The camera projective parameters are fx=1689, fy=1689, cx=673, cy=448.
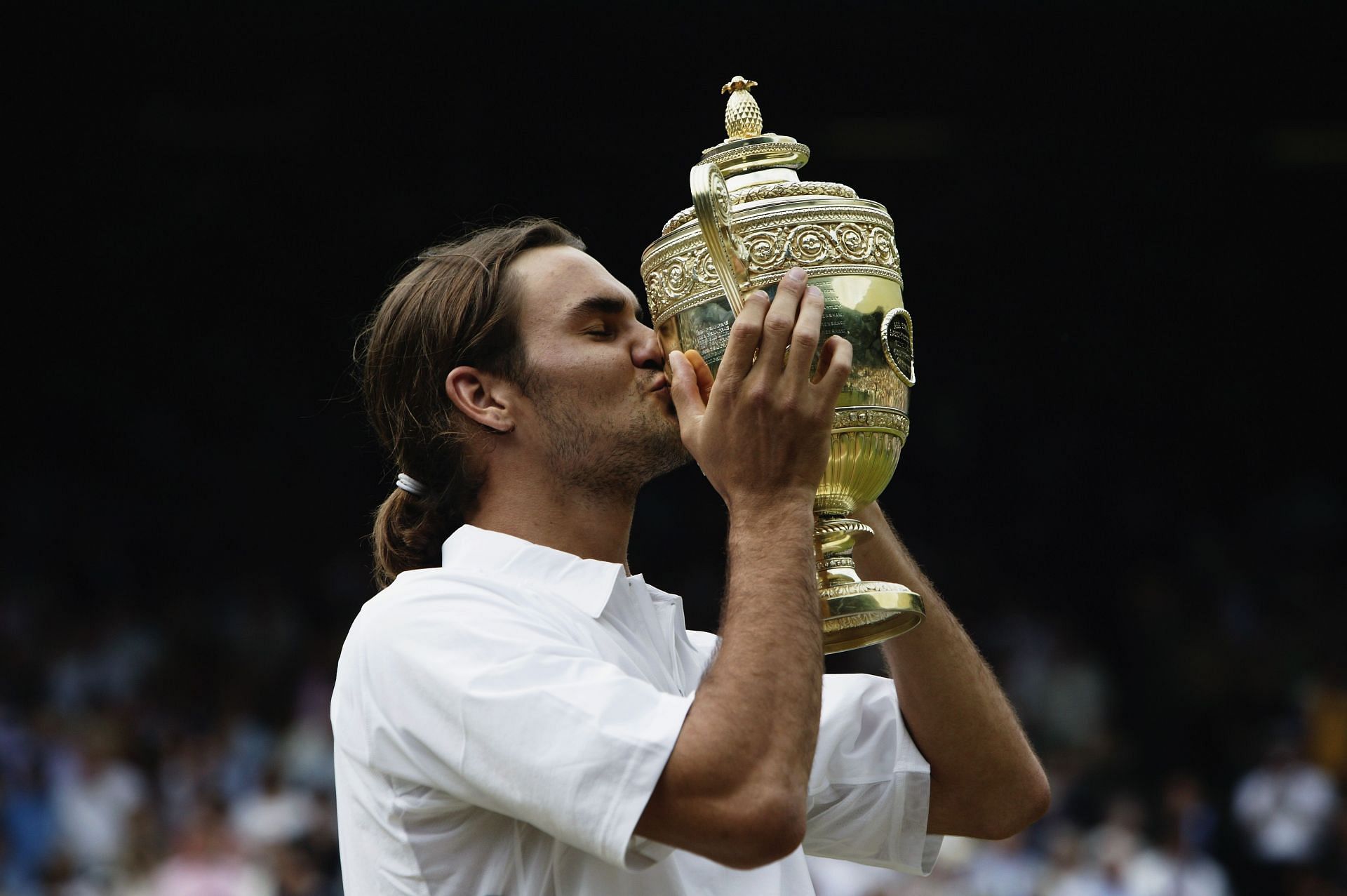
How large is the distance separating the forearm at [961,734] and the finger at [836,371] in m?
0.43

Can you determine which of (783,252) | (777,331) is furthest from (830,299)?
(777,331)

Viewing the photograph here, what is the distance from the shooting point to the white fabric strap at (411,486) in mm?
2787

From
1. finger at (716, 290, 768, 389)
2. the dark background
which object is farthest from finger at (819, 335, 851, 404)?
the dark background

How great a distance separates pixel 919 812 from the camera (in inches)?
104

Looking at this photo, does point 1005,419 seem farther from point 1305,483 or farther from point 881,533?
point 881,533

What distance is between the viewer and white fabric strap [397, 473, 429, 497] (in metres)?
2.79

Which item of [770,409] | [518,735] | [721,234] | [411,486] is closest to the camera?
[518,735]

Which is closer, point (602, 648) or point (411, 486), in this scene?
point (602, 648)

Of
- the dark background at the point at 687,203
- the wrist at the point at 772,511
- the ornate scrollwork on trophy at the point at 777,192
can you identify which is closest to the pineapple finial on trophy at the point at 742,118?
the ornate scrollwork on trophy at the point at 777,192

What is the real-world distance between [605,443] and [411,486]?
436 mm

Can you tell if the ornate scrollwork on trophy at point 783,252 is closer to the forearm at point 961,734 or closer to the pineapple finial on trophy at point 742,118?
the pineapple finial on trophy at point 742,118

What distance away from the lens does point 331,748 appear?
9094mm

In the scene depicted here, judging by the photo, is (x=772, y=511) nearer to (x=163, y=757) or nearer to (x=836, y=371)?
(x=836, y=371)

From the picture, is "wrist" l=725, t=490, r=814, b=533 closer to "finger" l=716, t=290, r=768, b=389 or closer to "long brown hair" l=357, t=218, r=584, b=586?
"finger" l=716, t=290, r=768, b=389
